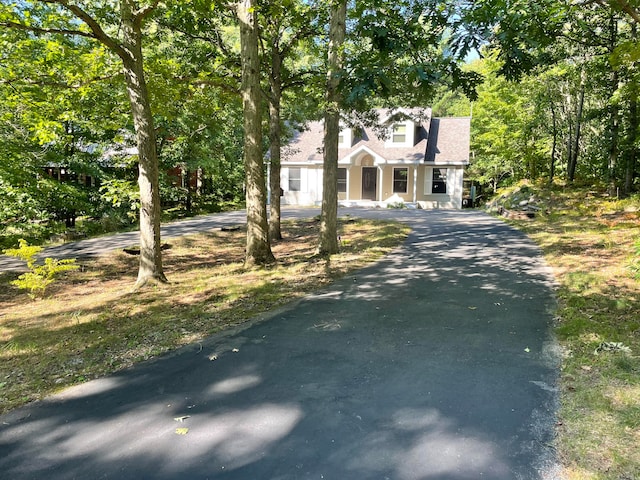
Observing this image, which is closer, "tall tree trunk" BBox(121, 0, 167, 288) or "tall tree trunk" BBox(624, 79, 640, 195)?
"tall tree trunk" BBox(121, 0, 167, 288)

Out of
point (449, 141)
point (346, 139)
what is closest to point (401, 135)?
point (449, 141)

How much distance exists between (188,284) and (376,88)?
201 inches

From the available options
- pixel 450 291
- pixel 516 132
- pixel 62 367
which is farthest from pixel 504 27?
pixel 516 132

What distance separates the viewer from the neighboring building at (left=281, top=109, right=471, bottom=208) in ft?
81.4

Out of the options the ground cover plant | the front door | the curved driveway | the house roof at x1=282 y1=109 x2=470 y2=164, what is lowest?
the curved driveway

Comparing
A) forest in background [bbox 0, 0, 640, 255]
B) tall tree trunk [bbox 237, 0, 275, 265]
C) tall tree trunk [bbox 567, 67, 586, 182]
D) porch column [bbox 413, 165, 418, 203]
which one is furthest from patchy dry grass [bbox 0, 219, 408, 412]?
porch column [bbox 413, 165, 418, 203]

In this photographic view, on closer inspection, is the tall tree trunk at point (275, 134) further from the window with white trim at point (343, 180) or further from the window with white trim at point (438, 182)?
the window with white trim at point (438, 182)

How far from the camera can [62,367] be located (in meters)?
4.37

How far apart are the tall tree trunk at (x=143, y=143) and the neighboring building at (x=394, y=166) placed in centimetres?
1773

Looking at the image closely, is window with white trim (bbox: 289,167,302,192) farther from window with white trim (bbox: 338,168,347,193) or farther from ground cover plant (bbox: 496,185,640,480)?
ground cover plant (bbox: 496,185,640,480)

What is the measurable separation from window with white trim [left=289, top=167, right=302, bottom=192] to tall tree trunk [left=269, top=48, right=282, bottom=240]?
13.3m

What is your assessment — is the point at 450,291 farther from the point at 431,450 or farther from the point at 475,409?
the point at 431,450

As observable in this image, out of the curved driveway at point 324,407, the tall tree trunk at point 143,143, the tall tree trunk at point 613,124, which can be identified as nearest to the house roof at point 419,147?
the tall tree trunk at point 613,124

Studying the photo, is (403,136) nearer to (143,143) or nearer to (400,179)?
(400,179)
